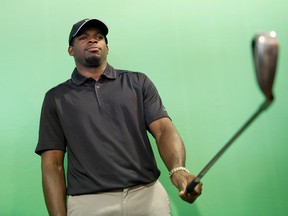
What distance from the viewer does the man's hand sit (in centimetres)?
97

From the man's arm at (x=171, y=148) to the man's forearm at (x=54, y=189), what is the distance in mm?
409

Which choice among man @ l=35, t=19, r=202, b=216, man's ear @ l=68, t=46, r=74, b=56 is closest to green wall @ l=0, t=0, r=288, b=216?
man's ear @ l=68, t=46, r=74, b=56

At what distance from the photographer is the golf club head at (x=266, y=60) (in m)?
0.69

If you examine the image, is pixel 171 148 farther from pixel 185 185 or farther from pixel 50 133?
pixel 50 133

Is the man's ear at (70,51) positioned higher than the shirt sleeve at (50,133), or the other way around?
the man's ear at (70,51)

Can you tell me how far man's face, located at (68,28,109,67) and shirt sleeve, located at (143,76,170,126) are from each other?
228mm

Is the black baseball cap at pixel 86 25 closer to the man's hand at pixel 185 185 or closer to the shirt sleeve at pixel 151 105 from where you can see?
the shirt sleeve at pixel 151 105

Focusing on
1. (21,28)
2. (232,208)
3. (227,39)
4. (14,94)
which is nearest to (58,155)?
(14,94)

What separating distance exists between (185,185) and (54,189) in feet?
1.81

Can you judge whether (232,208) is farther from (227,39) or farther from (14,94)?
(14,94)

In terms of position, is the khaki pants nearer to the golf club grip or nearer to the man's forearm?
the man's forearm

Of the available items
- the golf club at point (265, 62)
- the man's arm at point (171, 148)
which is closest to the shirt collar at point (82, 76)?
the man's arm at point (171, 148)

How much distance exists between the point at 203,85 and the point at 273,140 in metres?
0.41

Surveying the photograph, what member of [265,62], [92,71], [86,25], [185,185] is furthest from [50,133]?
[265,62]
